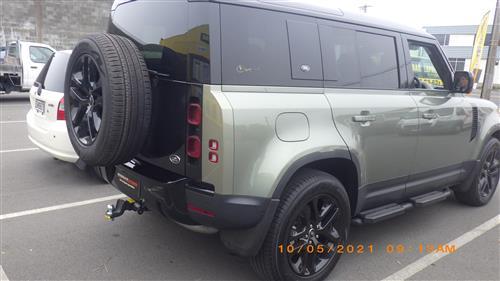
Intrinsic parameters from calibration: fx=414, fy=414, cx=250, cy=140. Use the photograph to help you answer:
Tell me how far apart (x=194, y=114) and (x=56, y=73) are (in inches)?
132

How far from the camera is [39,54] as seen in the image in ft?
42.0

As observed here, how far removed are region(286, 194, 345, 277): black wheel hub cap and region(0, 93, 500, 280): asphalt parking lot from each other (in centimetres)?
26

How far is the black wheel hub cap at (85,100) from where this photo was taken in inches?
113

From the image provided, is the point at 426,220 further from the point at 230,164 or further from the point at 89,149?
the point at 89,149

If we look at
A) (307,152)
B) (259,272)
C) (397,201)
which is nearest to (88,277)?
(259,272)

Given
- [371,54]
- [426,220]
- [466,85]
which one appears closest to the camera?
[371,54]

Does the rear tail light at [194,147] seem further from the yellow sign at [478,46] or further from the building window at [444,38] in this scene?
the building window at [444,38]

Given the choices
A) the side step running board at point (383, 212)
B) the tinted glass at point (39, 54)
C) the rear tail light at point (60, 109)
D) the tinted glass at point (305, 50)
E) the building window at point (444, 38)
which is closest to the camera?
the tinted glass at point (305, 50)

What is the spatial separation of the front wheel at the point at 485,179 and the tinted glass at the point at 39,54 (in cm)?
1226

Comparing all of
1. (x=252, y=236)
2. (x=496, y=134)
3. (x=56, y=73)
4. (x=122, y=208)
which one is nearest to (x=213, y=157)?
(x=252, y=236)

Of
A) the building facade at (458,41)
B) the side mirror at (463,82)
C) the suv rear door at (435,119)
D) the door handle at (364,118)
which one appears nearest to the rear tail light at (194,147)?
the door handle at (364,118)

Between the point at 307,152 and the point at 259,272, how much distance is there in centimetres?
90

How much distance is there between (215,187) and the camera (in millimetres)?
2502

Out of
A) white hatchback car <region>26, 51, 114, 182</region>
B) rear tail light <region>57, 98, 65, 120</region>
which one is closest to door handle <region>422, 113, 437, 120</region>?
white hatchback car <region>26, 51, 114, 182</region>
